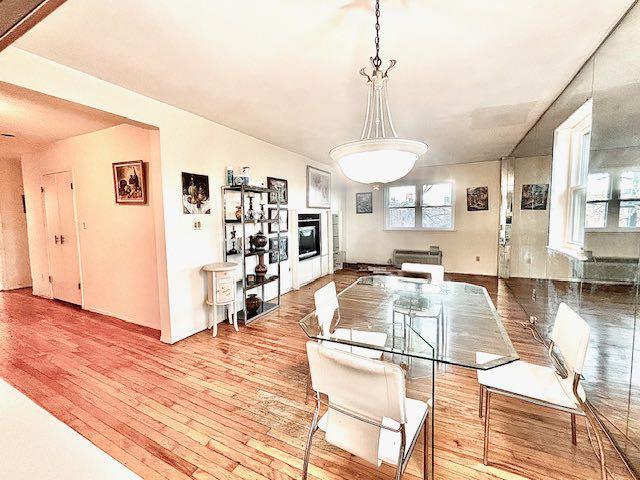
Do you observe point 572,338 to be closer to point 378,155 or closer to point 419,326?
point 419,326

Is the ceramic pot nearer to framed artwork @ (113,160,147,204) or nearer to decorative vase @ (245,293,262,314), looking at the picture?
decorative vase @ (245,293,262,314)

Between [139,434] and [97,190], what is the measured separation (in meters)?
3.27

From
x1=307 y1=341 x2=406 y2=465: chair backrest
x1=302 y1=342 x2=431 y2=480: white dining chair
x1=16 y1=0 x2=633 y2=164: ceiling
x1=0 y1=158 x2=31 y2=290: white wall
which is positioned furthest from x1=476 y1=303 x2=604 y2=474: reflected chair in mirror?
x1=0 y1=158 x2=31 y2=290: white wall

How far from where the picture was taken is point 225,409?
6.45 ft

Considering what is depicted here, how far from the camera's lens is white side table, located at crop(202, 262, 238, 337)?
3.16 metres

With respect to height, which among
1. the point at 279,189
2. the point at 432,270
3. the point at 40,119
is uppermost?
the point at 40,119

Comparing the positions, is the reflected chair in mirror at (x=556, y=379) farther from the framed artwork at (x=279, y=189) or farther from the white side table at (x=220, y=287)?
the framed artwork at (x=279, y=189)

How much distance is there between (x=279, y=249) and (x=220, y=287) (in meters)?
1.13

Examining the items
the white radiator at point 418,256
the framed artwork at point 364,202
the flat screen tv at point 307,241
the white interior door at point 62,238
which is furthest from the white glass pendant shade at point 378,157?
the framed artwork at point 364,202

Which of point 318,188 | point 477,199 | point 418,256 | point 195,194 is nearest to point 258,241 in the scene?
point 195,194

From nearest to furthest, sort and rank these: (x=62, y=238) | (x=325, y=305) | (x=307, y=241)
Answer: (x=325, y=305) < (x=62, y=238) < (x=307, y=241)

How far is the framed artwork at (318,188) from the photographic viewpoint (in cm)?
→ 551

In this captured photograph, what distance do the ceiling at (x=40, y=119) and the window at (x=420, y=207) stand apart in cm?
555

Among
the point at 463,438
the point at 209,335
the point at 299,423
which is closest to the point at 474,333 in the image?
the point at 463,438
